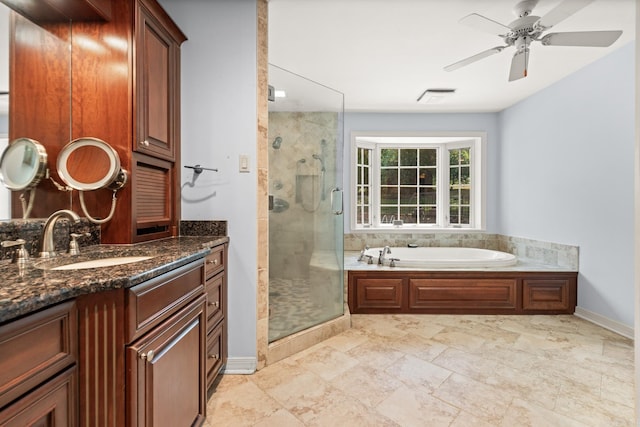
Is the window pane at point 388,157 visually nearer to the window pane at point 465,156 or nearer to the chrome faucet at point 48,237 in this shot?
the window pane at point 465,156

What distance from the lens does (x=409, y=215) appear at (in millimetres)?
4297

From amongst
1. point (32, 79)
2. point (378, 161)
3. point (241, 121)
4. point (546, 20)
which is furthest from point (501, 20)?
point (32, 79)

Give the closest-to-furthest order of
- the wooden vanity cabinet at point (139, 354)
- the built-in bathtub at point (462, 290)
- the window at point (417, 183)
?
1. the wooden vanity cabinet at point (139, 354)
2. the built-in bathtub at point (462, 290)
3. the window at point (417, 183)

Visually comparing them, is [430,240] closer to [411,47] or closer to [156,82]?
[411,47]

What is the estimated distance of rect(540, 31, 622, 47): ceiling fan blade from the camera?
5.78 ft

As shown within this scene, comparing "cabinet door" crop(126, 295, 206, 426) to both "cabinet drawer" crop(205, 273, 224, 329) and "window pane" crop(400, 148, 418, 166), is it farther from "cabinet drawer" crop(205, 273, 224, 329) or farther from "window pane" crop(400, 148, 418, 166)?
"window pane" crop(400, 148, 418, 166)

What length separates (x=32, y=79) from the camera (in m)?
1.35

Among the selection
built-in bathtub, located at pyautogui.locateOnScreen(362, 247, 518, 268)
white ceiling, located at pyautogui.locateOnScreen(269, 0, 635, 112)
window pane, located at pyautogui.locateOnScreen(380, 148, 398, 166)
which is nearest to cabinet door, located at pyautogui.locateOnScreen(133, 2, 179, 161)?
white ceiling, located at pyautogui.locateOnScreen(269, 0, 635, 112)

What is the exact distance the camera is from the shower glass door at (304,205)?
2229 mm

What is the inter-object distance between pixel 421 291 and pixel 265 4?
8.82 ft

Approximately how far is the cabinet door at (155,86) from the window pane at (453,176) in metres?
3.65

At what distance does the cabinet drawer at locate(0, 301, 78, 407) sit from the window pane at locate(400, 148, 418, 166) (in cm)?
411

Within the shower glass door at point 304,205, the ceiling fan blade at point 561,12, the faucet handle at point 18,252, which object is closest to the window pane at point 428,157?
the shower glass door at point 304,205

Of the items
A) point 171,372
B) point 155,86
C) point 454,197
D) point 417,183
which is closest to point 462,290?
point 454,197
